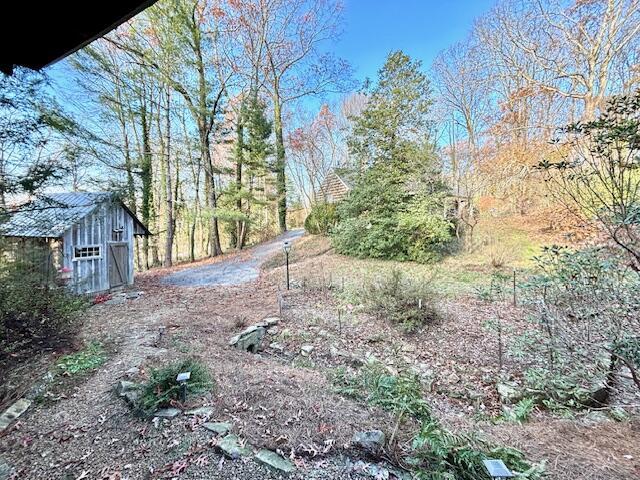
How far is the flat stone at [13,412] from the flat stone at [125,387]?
0.64 metres

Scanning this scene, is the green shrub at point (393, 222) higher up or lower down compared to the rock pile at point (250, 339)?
higher up

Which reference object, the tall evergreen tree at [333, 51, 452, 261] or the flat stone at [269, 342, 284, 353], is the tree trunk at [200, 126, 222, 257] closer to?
the tall evergreen tree at [333, 51, 452, 261]

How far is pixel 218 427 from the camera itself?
2072 mm

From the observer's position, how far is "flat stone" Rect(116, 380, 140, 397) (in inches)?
99.9

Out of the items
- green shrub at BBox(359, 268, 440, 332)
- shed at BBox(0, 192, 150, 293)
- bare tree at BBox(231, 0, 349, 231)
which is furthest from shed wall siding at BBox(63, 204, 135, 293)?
bare tree at BBox(231, 0, 349, 231)

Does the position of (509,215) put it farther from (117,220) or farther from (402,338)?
(117,220)

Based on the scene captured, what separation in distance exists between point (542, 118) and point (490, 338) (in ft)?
26.7

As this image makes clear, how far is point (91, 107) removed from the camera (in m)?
5.45

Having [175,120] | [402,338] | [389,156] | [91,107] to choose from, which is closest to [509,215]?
[389,156]

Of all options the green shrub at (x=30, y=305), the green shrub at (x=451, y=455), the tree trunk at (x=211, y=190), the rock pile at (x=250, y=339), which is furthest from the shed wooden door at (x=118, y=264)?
the green shrub at (x=451, y=455)

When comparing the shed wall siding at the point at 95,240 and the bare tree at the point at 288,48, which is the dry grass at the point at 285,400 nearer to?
the shed wall siding at the point at 95,240

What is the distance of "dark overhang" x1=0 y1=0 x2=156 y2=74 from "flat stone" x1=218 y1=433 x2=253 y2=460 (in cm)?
232

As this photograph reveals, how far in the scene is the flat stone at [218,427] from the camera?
203 cm

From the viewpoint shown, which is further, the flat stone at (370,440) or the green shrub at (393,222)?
the green shrub at (393,222)
